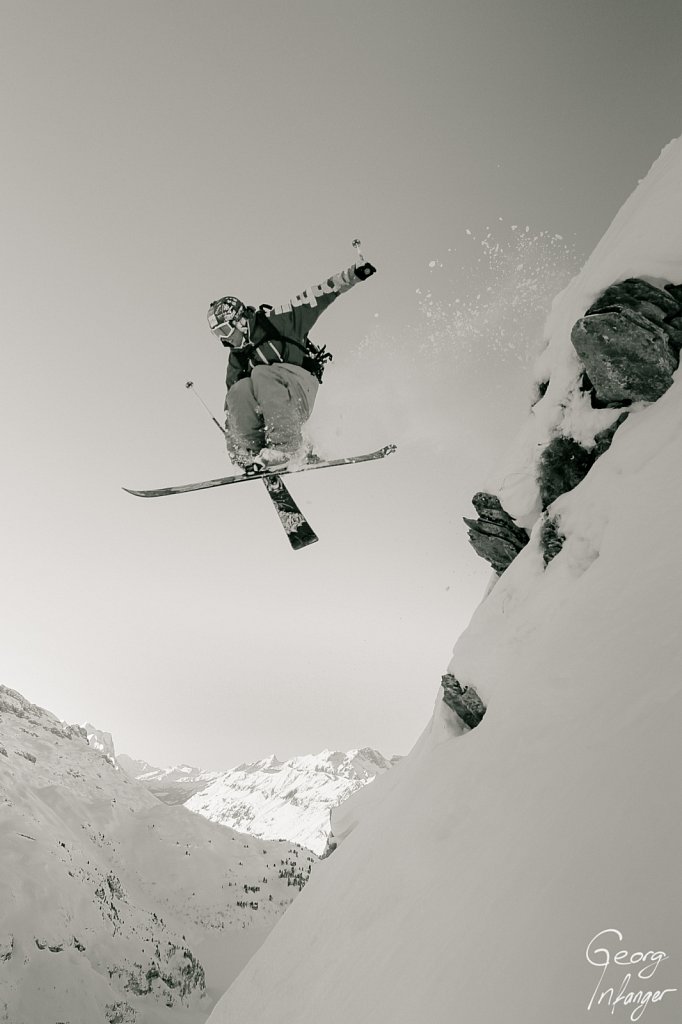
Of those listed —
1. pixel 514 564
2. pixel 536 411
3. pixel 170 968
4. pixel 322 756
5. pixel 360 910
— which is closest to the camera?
pixel 360 910

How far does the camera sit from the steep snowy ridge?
846 cm

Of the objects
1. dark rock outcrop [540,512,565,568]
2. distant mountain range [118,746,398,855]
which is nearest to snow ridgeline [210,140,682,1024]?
dark rock outcrop [540,512,565,568]

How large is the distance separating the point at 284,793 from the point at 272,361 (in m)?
136

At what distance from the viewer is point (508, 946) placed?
239 centimetres

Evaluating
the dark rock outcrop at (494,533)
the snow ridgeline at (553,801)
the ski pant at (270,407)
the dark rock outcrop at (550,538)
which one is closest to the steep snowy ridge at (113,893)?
the snow ridgeline at (553,801)

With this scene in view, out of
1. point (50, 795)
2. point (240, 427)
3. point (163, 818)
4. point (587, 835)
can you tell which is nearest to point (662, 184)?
point (240, 427)

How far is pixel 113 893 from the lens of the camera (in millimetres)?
11922

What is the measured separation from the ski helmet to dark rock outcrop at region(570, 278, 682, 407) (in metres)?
5.16

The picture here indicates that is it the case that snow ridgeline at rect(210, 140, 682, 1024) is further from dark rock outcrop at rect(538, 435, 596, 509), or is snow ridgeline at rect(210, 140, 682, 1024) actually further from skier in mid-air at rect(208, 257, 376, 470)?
skier in mid-air at rect(208, 257, 376, 470)

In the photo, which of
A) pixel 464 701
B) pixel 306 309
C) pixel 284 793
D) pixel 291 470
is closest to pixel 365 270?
pixel 306 309

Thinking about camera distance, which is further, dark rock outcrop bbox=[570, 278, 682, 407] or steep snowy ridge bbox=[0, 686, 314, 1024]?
steep snowy ridge bbox=[0, 686, 314, 1024]

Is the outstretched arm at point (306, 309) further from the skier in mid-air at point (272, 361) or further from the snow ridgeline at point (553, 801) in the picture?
the snow ridgeline at point (553, 801)

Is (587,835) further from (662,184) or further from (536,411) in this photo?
(662,184)

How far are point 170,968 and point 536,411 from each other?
13.5 metres
